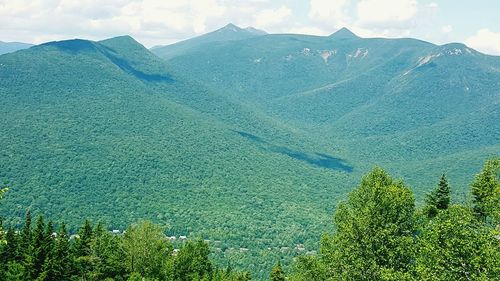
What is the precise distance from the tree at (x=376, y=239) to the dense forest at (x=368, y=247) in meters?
0.07

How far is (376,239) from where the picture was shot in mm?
32375

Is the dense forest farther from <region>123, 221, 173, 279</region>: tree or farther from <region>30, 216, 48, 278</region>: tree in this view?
<region>123, 221, 173, 279</region>: tree

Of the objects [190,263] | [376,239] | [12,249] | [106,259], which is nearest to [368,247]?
[376,239]

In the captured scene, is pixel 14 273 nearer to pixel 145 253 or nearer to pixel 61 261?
pixel 61 261

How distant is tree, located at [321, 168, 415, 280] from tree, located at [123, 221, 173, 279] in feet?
90.2

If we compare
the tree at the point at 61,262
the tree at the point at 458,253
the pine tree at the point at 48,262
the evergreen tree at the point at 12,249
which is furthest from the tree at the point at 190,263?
the tree at the point at 458,253

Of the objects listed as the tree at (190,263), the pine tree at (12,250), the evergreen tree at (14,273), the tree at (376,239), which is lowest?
the tree at (190,263)

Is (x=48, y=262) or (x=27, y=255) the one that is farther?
(x=48, y=262)

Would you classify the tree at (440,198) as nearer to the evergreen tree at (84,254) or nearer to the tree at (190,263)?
the tree at (190,263)

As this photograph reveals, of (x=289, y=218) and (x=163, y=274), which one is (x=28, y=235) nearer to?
(x=163, y=274)

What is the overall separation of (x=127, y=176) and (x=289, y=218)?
6275cm

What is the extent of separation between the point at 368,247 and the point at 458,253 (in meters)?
8.06

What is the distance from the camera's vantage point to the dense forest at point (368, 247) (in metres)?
25.4

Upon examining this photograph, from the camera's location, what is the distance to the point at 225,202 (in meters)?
184
